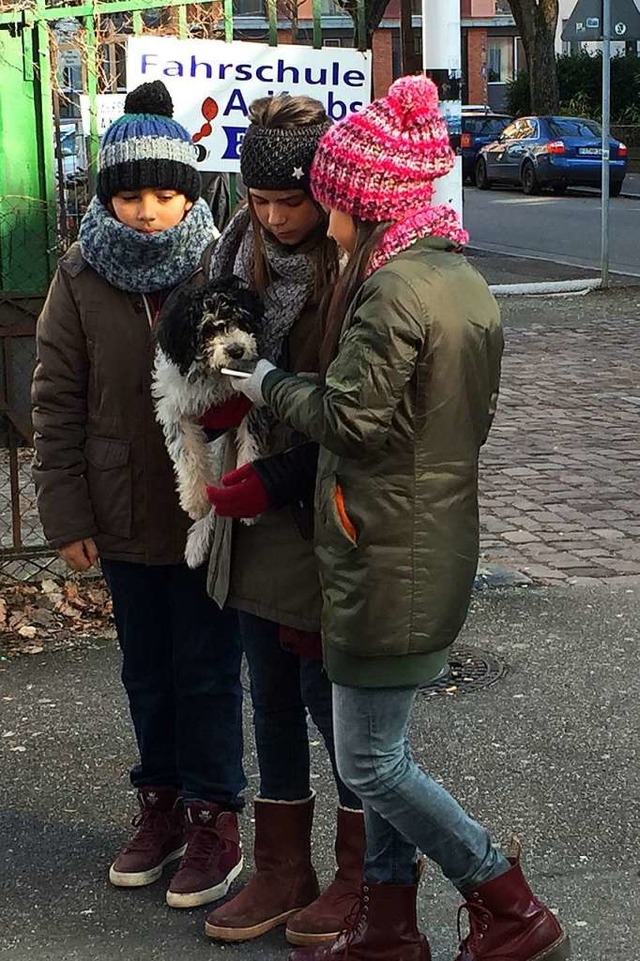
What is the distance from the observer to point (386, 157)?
283cm

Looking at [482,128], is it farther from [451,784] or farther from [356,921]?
[356,921]

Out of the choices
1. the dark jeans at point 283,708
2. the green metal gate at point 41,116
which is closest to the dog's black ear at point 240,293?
the dark jeans at point 283,708

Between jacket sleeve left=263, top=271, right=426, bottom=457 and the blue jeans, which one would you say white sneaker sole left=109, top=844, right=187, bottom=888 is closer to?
the blue jeans

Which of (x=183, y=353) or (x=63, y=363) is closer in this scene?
(x=183, y=353)

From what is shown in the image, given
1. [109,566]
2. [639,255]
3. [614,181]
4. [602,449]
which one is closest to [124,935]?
[109,566]

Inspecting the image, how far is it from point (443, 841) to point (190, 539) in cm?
91

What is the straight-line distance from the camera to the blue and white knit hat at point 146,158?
344cm

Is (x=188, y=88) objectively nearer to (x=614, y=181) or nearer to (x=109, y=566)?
(x=109, y=566)

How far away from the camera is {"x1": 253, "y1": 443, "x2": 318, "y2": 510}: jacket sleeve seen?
3141mm

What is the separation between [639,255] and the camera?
58.4 feet

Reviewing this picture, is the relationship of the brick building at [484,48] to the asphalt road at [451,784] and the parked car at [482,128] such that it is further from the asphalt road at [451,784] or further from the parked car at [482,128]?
A: the asphalt road at [451,784]

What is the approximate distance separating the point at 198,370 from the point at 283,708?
819 mm

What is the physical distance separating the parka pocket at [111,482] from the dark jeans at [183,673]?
12 centimetres

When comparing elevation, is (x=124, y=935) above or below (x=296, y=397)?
below
